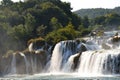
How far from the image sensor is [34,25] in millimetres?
82312

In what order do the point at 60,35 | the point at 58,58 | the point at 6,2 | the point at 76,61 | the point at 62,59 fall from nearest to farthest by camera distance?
the point at 76,61 → the point at 62,59 → the point at 58,58 → the point at 60,35 → the point at 6,2

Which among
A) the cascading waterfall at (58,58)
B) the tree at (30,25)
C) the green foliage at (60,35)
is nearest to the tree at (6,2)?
the tree at (30,25)

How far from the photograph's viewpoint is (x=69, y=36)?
72.4 meters

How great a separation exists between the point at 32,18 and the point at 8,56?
19.5 metres

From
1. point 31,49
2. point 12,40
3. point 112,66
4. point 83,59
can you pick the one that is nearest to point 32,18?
point 12,40

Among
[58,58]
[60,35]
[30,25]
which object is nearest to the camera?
[58,58]

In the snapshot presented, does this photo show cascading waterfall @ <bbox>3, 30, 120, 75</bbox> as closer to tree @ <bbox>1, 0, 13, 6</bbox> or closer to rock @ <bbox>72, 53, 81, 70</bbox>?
rock @ <bbox>72, 53, 81, 70</bbox>

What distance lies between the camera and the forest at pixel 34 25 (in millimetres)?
71756

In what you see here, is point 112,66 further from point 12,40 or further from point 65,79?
point 12,40

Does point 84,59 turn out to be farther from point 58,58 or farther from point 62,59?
point 58,58

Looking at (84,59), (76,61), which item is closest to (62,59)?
(76,61)

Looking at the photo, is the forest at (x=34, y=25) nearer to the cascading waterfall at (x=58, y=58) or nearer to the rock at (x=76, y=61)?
the cascading waterfall at (x=58, y=58)

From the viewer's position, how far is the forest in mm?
71756

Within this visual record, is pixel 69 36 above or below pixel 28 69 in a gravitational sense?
above
